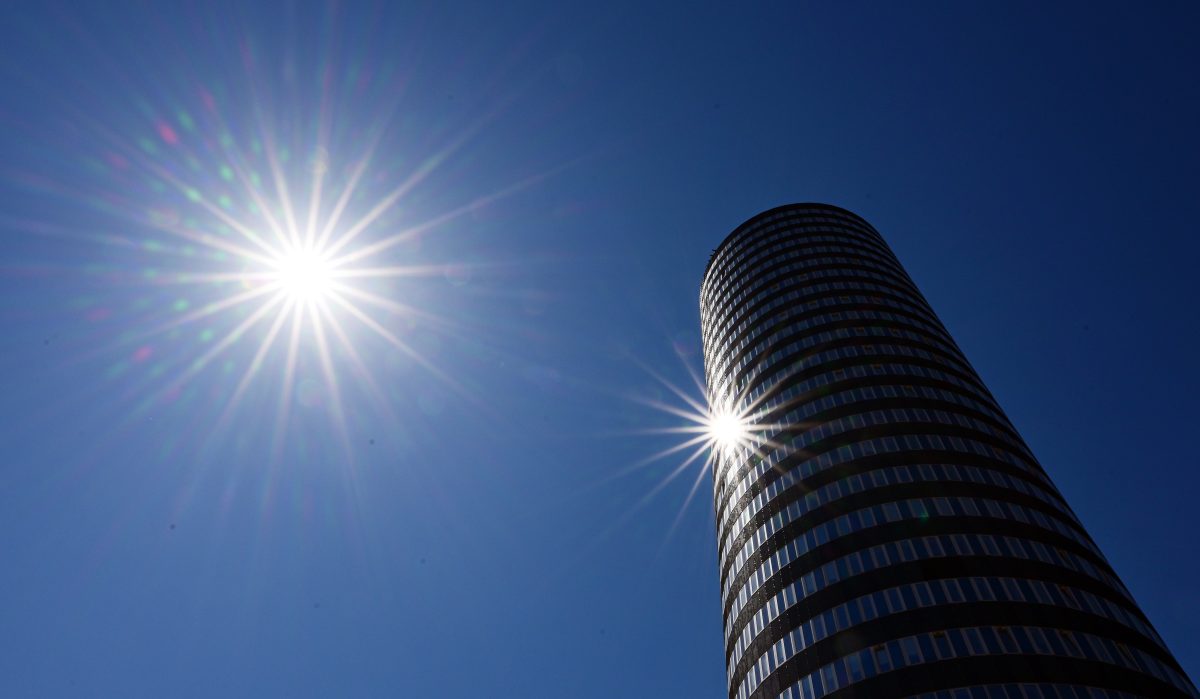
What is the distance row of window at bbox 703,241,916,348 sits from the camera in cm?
9506

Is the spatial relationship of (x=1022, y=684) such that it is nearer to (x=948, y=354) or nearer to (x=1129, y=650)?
(x=1129, y=650)

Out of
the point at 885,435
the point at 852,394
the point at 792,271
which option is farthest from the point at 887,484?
the point at 792,271

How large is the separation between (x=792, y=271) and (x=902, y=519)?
153 feet

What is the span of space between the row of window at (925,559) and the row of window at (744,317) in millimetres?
39056

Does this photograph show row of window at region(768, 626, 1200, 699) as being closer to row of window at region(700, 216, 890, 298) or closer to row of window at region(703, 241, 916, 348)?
row of window at region(703, 241, 916, 348)

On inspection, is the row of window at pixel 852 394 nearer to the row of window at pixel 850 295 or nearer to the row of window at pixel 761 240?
the row of window at pixel 850 295

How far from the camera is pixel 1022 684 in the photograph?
4322 centimetres

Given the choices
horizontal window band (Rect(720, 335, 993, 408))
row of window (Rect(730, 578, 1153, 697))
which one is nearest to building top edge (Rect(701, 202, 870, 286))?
horizontal window band (Rect(720, 335, 993, 408))

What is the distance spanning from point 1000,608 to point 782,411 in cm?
3016

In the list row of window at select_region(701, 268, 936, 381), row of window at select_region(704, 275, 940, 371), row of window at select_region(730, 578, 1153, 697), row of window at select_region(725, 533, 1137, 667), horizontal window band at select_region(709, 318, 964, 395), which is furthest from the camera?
row of window at select_region(701, 268, 936, 381)

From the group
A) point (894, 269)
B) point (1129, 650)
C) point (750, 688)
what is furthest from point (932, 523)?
point (894, 269)

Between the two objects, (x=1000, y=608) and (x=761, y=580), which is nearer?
(x=1000, y=608)

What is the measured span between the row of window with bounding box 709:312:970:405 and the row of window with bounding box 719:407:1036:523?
38.8ft

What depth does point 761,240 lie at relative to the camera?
106375mm
